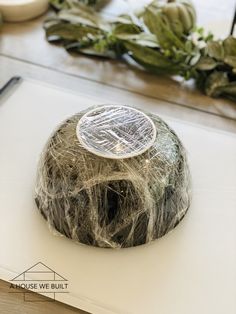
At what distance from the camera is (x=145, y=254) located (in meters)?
0.58

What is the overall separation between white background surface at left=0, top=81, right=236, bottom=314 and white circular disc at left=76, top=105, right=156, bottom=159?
14 cm

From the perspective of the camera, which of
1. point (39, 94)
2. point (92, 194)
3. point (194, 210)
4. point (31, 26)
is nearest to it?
point (92, 194)

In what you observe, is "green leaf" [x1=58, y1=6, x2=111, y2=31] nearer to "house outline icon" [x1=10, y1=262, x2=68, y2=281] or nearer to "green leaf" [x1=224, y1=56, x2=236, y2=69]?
"green leaf" [x1=224, y1=56, x2=236, y2=69]

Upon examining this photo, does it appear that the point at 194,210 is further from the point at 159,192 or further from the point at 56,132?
the point at 56,132

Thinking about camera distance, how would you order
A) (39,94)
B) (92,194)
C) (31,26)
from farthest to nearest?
(31,26) < (39,94) < (92,194)

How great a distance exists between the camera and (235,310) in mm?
527

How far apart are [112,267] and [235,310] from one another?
0.17m

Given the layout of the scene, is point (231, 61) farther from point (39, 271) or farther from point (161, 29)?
point (39, 271)

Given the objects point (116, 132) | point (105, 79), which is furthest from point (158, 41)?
point (116, 132)

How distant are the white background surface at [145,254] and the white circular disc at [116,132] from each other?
5.4 inches

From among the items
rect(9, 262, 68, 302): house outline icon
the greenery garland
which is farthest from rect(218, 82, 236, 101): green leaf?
rect(9, 262, 68, 302): house outline icon

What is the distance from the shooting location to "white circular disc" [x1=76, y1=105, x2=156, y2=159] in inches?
21.6

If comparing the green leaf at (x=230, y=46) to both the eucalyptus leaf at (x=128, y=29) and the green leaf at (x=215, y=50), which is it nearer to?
the green leaf at (x=215, y=50)

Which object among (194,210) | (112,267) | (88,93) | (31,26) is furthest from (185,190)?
(31,26)
